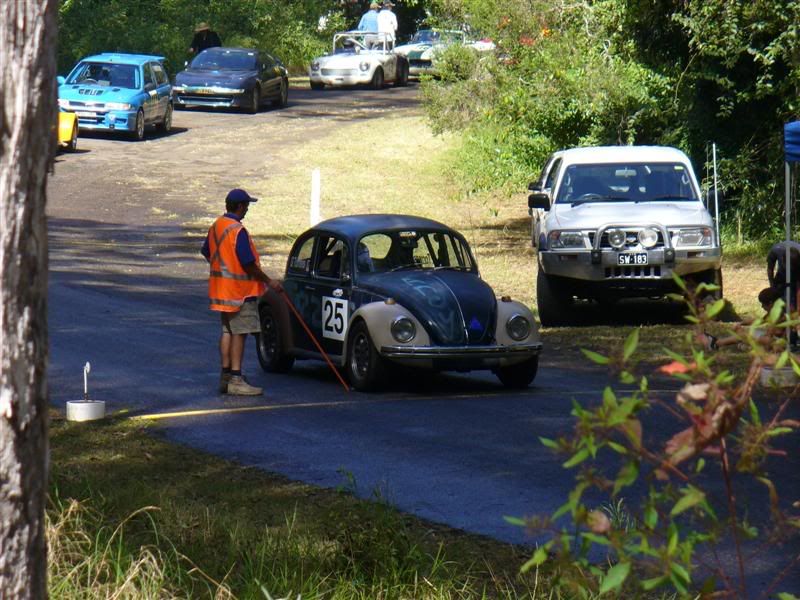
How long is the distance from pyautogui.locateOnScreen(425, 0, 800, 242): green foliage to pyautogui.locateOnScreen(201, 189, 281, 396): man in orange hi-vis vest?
10.4 metres

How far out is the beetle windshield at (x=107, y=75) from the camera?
34.7 metres

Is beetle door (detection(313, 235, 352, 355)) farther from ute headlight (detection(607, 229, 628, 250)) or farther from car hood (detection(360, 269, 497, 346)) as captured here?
ute headlight (detection(607, 229, 628, 250))

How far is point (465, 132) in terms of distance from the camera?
30.5m

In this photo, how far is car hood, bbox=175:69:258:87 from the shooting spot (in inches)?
1582

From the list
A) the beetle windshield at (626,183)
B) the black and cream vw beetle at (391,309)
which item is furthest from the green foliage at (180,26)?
the black and cream vw beetle at (391,309)

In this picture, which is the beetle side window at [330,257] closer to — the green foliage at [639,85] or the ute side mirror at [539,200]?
the ute side mirror at [539,200]

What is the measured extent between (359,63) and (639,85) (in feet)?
79.3

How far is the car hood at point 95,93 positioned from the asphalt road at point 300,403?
955 centimetres

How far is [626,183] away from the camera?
17.4 m

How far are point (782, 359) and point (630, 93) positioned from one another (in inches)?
822

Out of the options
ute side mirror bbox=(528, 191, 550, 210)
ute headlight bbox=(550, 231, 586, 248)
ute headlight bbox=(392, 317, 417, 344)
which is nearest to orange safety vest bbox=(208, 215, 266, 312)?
ute headlight bbox=(392, 317, 417, 344)

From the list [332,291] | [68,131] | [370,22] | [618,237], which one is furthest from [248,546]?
[370,22]

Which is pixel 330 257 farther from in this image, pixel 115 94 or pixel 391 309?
pixel 115 94

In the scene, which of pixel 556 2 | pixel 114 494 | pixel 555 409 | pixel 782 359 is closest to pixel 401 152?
pixel 556 2
